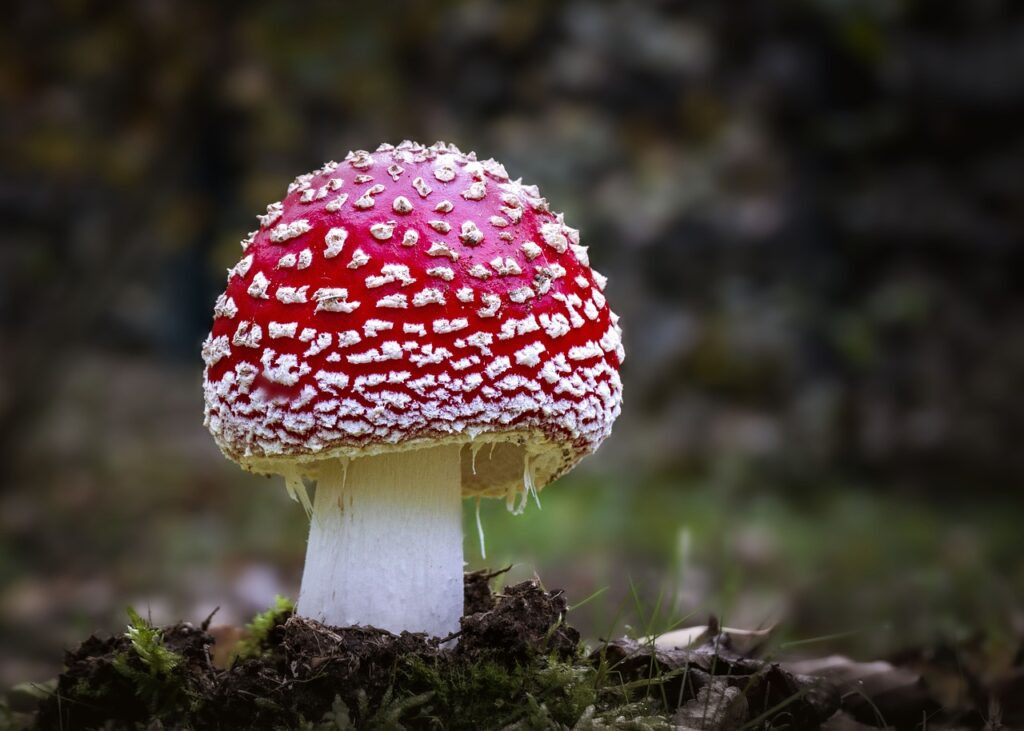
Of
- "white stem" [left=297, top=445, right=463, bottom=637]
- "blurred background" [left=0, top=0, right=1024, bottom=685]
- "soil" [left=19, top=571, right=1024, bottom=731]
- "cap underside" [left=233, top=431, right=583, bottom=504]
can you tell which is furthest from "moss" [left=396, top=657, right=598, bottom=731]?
"blurred background" [left=0, top=0, right=1024, bottom=685]

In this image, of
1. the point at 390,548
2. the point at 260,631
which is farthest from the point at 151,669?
the point at 390,548

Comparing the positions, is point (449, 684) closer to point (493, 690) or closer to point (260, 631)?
point (493, 690)

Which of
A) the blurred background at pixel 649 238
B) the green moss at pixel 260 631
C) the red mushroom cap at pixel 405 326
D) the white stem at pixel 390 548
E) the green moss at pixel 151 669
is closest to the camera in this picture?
the red mushroom cap at pixel 405 326

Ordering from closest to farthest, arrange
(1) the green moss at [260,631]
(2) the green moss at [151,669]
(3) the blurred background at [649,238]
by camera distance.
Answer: (2) the green moss at [151,669] < (1) the green moss at [260,631] < (3) the blurred background at [649,238]

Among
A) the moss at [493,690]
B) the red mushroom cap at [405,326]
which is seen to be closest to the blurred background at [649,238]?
the moss at [493,690]

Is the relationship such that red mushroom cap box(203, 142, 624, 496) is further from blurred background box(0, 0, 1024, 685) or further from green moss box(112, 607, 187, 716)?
blurred background box(0, 0, 1024, 685)

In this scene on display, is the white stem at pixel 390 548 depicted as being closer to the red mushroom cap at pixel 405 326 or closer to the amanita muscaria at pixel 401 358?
the amanita muscaria at pixel 401 358

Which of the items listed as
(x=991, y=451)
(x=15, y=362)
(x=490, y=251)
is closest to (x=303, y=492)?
(x=490, y=251)
